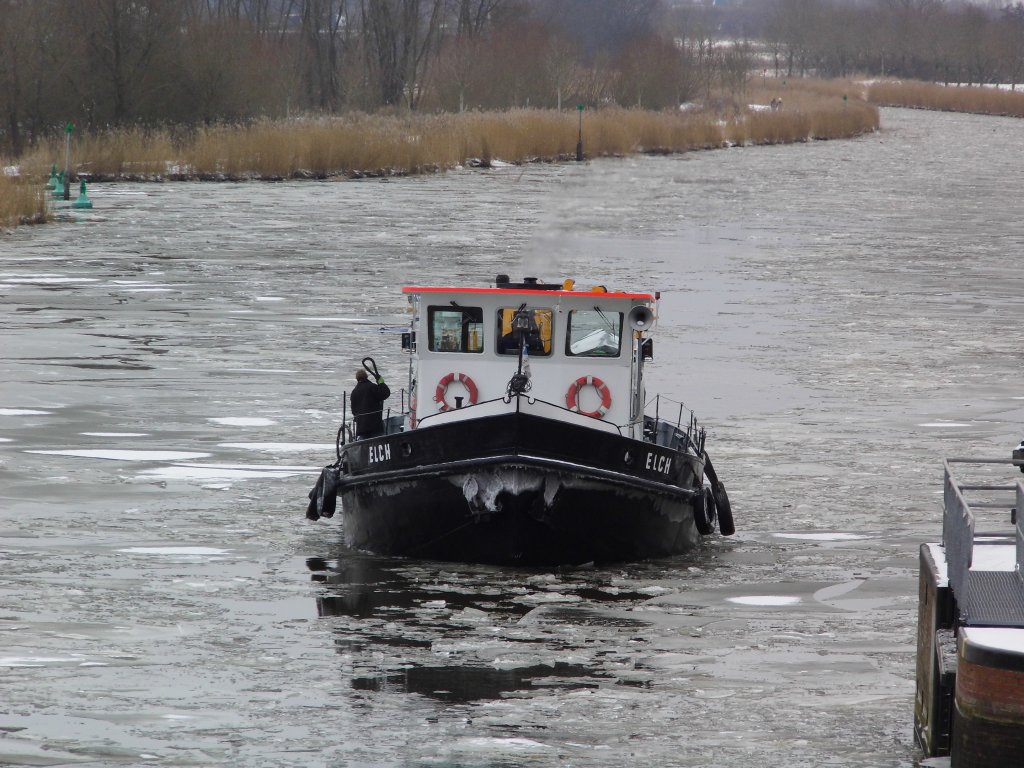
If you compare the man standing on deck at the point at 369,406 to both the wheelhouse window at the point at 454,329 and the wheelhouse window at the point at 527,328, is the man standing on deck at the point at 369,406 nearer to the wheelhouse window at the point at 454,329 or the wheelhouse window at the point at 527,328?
the wheelhouse window at the point at 454,329

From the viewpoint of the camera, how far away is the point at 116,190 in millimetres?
51344

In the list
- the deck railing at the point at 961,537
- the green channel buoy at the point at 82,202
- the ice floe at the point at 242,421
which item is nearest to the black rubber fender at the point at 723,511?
the deck railing at the point at 961,537

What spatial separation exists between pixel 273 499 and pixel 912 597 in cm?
607

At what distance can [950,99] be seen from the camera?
422ft

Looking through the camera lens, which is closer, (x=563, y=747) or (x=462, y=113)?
(x=563, y=747)

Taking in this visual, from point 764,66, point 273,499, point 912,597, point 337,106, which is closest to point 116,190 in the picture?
point 337,106

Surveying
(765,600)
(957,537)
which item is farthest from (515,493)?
(957,537)

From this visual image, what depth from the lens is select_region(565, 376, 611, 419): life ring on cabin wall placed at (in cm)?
1458

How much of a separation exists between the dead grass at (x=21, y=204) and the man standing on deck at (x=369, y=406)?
87.0 ft

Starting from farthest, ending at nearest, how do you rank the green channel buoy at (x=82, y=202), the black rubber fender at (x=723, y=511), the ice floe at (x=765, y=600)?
the green channel buoy at (x=82, y=202) → the black rubber fender at (x=723, y=511) → the ice floe at (x=765, y=600)

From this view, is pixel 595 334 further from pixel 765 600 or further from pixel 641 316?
Result: pixel 765 600

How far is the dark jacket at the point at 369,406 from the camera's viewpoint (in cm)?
1557

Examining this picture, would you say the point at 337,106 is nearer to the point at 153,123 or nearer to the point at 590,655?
the point at 153,123

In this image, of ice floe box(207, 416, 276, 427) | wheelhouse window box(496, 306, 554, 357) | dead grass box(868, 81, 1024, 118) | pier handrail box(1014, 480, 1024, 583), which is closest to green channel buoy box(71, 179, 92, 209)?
ice floe box(207, 416, 276, 427)
